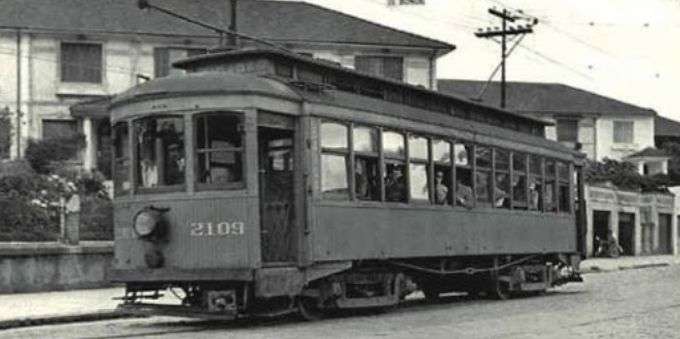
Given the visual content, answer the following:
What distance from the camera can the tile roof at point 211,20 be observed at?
41875 mm

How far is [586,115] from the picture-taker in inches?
2758

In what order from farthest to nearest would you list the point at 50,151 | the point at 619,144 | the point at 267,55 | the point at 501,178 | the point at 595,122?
1. the point at 619,144
2. the point at 595,122
3. the point at 50,151
4. the point at 501,178
5. the point at 267,55

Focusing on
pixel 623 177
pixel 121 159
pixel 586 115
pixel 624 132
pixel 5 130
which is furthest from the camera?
pixel 624 132

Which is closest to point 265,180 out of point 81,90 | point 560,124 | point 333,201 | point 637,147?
point 333,201

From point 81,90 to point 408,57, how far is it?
13650 mm

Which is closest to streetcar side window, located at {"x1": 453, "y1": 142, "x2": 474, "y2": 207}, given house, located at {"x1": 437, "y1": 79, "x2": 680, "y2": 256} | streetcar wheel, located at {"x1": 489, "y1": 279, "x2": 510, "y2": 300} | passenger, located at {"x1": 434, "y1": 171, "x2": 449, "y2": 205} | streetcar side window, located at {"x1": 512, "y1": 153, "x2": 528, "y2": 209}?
passenger, located at {"x1": 434, "y1": 171, "x2": 449, "y2": 205}

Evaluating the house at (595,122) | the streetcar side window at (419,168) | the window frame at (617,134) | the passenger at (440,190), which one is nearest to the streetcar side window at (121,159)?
the streetcar side window at (419,168)

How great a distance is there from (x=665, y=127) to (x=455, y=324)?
68.6 m

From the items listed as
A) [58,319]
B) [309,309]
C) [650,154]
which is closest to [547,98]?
[650,154]

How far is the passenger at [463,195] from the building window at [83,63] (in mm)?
26958

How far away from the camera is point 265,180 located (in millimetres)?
13922

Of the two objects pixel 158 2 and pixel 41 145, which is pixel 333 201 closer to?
pixel 41 145

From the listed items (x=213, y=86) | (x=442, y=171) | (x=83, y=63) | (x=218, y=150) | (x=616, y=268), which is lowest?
(x=616, y=268)

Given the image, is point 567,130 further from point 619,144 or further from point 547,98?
point 619,144
